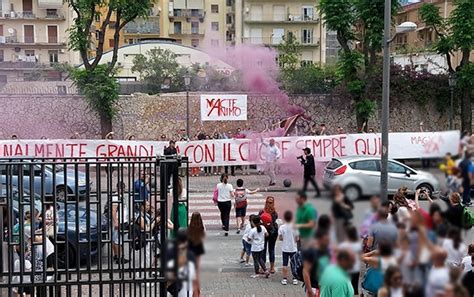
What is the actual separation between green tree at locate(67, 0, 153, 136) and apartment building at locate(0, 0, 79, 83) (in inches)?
1035

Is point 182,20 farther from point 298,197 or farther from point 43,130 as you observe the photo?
point 298,197

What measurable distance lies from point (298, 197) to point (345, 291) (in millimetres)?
1980

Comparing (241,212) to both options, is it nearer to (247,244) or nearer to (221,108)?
(247,244)

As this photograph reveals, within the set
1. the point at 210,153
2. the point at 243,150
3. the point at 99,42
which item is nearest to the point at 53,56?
the point at 99,42

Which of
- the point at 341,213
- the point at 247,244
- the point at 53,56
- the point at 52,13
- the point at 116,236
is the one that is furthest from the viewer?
the point at 53,56

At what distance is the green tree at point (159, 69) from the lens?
32.0 metres

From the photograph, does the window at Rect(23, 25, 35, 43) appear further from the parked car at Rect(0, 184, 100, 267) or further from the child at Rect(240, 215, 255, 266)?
the child at Rect(240, 215, 255, 266)

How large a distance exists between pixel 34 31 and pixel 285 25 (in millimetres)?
41913

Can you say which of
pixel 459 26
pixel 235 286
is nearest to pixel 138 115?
pixel 235 286

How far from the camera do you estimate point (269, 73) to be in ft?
95.8

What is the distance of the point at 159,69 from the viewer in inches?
1363

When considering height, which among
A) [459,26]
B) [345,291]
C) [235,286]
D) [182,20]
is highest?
[182,20]

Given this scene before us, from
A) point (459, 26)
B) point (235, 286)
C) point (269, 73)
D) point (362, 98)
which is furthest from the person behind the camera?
point (269, 73)

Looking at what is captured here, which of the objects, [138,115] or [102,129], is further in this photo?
[138,115]
